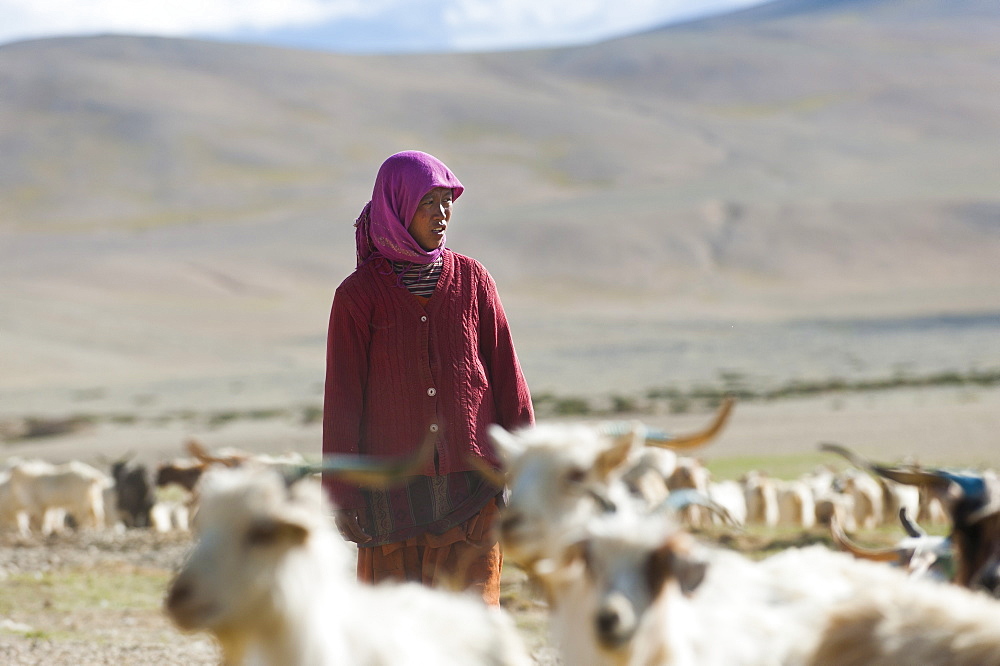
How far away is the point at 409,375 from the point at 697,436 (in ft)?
4.55

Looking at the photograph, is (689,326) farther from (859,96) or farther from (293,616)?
(859,96)

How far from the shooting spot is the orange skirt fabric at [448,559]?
15.3ft

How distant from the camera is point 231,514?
332 centimetres

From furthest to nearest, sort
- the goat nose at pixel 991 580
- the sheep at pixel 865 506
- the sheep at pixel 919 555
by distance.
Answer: the sheep at pixel 865 506 → the sheep at pixel 919 555 → the goat nose at pixel 991 580

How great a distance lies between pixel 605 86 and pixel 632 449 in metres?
141

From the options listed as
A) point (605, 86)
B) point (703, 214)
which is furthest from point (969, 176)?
point (605, 86)

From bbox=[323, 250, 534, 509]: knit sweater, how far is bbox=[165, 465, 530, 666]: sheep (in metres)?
1.15

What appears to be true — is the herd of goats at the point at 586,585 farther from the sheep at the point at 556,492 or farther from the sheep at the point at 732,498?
the sheep at the point at 732,498

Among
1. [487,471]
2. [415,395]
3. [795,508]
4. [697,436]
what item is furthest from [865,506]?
[697,436]

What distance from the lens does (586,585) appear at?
365 centimetres

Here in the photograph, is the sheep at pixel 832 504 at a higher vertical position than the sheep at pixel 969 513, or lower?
lower

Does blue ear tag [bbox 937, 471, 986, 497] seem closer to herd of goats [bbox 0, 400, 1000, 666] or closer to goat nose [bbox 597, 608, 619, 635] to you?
herd of goats [bbox 0, 400, 1000, 666]

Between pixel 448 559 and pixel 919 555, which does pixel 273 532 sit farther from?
pixel 919 555

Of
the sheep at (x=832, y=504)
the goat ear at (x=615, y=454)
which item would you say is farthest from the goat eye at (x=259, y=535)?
the sheep at (x=832, y=504)
